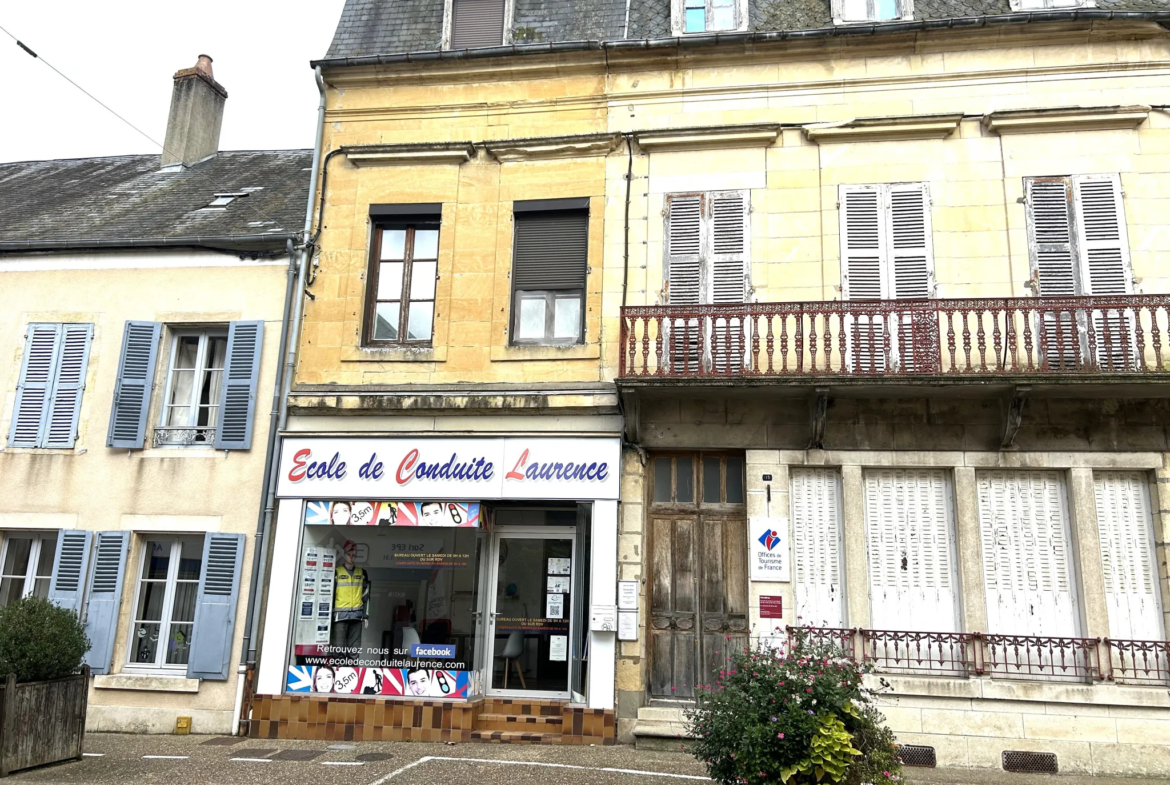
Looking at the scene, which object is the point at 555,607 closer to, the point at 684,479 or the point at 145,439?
the point at 684,479

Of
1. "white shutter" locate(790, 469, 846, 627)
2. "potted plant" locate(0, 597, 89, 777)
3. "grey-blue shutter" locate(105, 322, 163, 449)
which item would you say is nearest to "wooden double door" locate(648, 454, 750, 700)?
"white shutter" locate(790, 469, 846, 627)

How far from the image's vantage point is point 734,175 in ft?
32.2

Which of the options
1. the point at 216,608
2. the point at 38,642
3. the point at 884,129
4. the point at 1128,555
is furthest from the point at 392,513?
the point at 1128,555

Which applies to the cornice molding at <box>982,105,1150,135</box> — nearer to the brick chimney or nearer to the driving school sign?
the driving school sign

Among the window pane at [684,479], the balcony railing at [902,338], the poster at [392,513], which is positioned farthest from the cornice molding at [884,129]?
the poster at [392,513]

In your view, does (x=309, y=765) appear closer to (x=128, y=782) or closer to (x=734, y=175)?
(x=128, y=782)

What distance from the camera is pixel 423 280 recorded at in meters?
10.3

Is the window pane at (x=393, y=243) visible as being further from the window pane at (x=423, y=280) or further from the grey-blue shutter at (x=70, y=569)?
the grey-blue shutter at (x=70, y=569)

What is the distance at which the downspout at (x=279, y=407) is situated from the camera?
9.38 metres

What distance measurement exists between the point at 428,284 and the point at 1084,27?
7.73m

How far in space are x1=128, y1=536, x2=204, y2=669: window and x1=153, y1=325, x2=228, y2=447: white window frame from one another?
111 cm

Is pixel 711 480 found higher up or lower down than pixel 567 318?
lower down

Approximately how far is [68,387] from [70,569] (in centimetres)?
217

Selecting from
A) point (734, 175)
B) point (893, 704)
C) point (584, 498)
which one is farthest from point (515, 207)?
point (893, 704)
